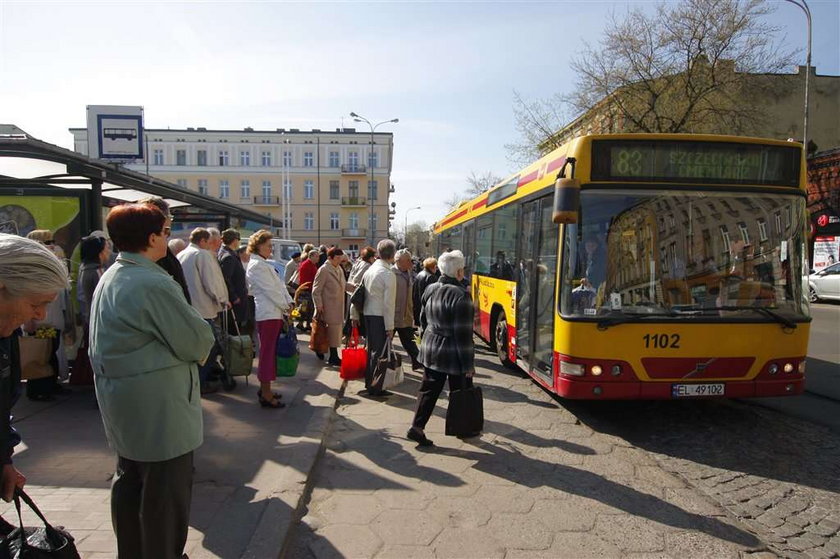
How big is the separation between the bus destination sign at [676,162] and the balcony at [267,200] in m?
69.4

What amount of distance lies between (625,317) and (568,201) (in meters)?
1.25

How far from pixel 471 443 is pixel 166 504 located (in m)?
3.34

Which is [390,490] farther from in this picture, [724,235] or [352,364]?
[724,235]

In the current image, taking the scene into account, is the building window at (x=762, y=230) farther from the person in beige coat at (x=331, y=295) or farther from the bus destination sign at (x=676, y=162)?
the person in beige coat at (x=331, y=295)

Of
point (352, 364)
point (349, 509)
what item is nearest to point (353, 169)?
point (352, 364)

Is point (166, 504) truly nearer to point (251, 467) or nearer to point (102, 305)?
point (102, 305)

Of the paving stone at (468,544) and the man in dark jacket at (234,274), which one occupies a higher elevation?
the man in dark jacket at (234,274)

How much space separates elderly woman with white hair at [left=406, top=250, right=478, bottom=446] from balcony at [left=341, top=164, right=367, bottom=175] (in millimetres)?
67981

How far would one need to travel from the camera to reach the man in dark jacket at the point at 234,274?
6.75 meters

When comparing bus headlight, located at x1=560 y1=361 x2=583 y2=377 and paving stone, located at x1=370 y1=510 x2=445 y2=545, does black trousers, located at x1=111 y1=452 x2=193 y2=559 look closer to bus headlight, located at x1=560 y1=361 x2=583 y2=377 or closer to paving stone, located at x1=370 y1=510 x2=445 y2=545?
paving stone, located at x1=370 y1=510 x2=445 y2=545

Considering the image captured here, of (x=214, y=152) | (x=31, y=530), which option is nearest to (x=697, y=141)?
(x=31, y=530)

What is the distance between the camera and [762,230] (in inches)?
222

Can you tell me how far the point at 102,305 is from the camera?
2518 millimetres

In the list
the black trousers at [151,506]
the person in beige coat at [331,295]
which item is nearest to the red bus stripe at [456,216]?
the person in beige coat at [331,295]
